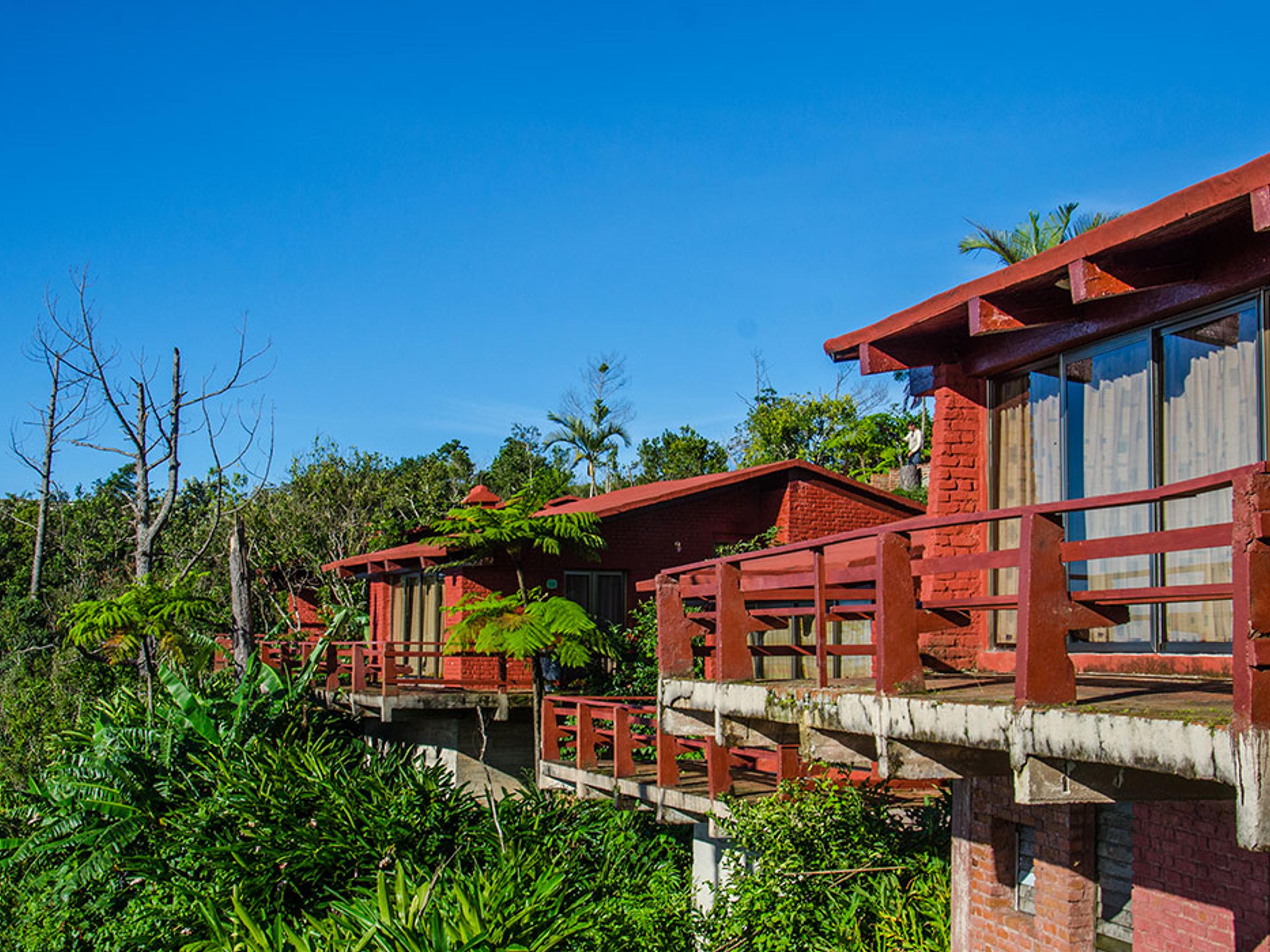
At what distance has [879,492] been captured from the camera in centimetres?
2441

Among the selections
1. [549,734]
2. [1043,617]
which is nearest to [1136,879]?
[1043,617]

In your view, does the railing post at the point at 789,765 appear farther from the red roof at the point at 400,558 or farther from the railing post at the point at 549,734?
the red roof at the point at 400,558

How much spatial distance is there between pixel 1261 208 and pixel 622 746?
427 inches

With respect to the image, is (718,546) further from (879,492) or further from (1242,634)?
(1242,634)

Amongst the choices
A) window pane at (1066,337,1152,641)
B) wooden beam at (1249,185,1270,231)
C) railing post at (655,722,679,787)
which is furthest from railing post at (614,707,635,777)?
wooden beam at (1249,185,1270,231)

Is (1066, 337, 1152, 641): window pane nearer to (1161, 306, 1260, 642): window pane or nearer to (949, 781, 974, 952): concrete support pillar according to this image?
(1161, 306, 1260, 642): window pane

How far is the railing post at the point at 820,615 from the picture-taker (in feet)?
22.8

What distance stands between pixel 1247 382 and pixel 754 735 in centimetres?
366

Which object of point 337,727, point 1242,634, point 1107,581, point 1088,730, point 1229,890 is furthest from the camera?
point 337,727

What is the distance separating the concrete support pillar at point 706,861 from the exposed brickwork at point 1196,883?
23.2ft

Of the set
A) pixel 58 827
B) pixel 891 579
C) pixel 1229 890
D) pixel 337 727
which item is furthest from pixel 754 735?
pixel 337 727

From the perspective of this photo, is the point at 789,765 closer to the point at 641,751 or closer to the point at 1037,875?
the point at 1037,875

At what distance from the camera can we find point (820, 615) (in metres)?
6.96

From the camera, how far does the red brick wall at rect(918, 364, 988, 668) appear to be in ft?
30.7
